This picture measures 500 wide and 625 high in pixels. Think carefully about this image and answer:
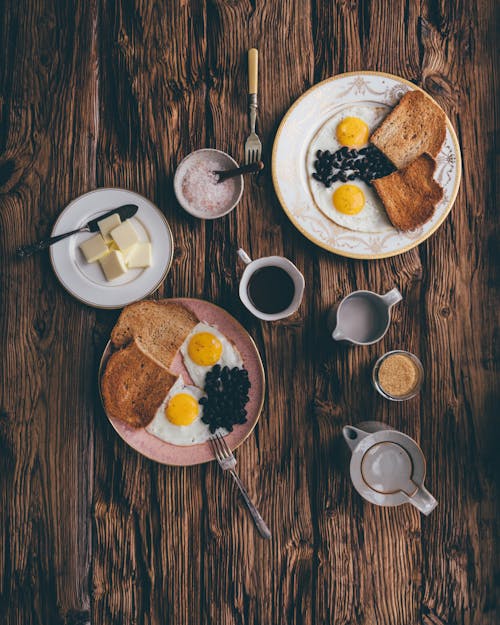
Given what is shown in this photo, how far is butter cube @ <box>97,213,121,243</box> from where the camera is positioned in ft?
5.52

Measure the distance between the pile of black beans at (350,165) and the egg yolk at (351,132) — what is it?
0.03m

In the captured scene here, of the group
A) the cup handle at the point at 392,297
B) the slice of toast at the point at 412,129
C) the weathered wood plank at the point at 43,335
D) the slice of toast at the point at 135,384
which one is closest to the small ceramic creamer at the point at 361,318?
the cup handle at the point at 392,297

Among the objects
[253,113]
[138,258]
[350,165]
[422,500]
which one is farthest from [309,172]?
[422,500]

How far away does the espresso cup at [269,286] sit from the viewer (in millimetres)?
1628

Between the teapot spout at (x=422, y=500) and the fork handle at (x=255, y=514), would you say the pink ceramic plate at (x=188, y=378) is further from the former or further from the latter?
the teapot spout at (x=422, y=500)

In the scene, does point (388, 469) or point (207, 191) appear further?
point (207, 191)

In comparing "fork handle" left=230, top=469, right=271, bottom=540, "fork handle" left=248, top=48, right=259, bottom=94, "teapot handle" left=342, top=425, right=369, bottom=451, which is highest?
"fork handle" left=248, top=48, right=259, bottom=94

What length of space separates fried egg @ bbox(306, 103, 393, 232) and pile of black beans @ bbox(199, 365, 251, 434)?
2.04 feet

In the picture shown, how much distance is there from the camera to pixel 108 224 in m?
1.68

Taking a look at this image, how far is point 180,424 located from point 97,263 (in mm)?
595

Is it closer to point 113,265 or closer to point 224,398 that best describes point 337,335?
point 224,398

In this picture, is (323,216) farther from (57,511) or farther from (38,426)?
(57,511)

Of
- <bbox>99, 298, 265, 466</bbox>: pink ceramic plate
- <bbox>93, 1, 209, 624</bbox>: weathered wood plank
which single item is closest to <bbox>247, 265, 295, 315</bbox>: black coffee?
<bbox>99, 298, 265, 466</bbox>: pink ceramic plate

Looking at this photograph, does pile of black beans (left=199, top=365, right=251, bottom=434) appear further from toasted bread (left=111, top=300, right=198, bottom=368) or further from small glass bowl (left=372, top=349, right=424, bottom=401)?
small glass bowl (left=372, top=349, right=424, bottom=401)
